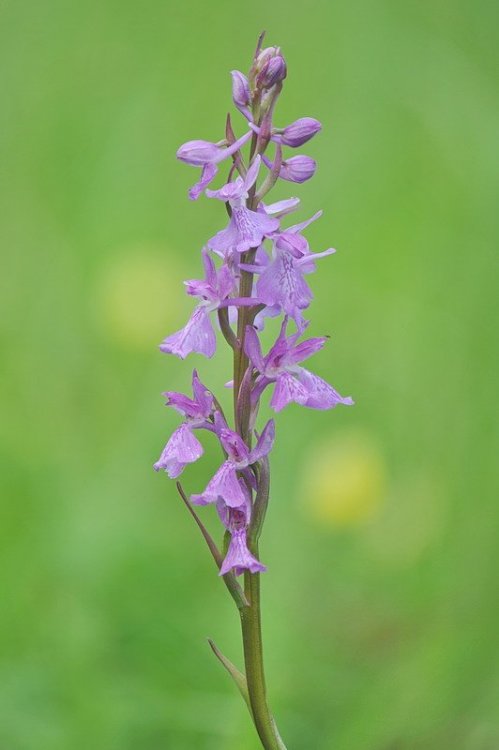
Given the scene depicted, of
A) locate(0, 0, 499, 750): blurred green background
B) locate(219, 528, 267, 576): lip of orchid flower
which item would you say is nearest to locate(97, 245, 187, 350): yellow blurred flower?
locate(0, 0, 499, 750): blurred green background

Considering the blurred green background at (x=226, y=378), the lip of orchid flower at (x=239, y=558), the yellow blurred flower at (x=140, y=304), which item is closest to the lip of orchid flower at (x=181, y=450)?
the lip of orchid flower at (x=239, y=558)

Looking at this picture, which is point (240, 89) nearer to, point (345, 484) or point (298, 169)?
point (298, 169)

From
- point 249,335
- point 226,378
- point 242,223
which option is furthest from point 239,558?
point 226,378

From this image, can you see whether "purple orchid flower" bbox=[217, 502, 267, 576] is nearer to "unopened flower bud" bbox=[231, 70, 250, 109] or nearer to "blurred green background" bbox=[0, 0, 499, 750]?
"unopened flower bud" bbox=[231, 70, 250, 109]

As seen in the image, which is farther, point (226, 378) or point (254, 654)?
point (226, 378)

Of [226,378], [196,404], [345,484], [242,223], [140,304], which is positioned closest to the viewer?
[242,223]

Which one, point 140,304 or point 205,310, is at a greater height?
point 140,304

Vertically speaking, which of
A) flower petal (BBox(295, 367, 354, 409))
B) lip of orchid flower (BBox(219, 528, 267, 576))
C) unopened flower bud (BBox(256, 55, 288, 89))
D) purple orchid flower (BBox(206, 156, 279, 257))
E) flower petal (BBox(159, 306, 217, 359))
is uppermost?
unopened flower bud (BBox(256, 55, 288, 89))
